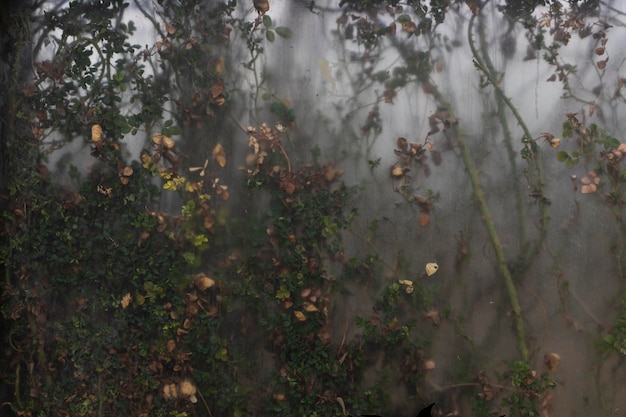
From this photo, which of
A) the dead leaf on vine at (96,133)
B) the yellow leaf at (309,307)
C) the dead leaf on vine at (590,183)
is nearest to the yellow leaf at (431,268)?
the yellow leaf at (309,307)

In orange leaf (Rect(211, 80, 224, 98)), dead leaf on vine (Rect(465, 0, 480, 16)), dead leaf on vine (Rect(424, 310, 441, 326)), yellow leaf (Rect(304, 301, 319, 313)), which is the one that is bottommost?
yellow leaf (Rect(304, 301, 319, 313))

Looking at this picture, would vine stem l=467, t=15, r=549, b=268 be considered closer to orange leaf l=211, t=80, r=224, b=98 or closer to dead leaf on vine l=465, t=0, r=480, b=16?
dead leaf on vine l=465, t=0, r=480, b=16

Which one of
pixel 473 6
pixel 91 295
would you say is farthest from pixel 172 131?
pixel 473 6

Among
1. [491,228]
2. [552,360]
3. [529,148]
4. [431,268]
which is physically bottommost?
[552,360]

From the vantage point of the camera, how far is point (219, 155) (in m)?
2.20

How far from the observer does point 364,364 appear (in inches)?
85.9

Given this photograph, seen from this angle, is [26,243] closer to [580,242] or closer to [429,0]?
[429,0]

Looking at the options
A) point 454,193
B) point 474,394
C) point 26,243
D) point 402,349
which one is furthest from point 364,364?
point 26,243

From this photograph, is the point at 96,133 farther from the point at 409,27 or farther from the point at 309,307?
the point at 409,27

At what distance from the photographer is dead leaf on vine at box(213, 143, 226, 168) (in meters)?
2.20

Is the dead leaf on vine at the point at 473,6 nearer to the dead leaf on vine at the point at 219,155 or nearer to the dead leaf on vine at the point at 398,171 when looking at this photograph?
the dead leaf on vine at the point at 398,171

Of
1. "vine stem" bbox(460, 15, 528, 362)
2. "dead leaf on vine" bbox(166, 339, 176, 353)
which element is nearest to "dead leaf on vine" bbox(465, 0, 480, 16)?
"vine stem" bbox(460, 15, 528, 362)

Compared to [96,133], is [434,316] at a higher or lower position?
lower

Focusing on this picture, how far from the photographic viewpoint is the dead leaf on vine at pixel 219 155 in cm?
220
